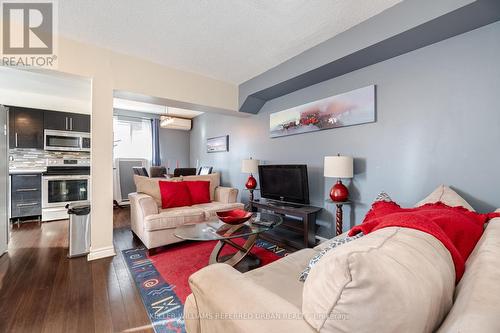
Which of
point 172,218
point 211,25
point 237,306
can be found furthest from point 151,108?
point 237,306

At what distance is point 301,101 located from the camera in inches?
129

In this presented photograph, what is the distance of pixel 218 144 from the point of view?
5.25m

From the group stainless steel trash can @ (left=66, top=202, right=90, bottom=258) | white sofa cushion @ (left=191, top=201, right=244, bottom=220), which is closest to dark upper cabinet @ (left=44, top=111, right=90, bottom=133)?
stainless steel trash can @ (left=66, top=202, right=90, bottom=258)

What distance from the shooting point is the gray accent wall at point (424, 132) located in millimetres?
1779

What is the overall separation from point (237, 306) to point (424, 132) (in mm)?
2364

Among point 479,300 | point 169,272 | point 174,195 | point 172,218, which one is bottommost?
point 169,272

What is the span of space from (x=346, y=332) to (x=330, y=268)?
0.14 meters

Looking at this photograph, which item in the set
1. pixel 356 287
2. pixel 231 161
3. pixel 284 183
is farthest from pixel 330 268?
pixel 231 161

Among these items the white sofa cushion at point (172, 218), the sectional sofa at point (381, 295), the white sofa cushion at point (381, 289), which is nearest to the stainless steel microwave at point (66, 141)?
the white sofa cushion at point (172, 218)

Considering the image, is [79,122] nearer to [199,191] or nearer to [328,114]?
[199,191]

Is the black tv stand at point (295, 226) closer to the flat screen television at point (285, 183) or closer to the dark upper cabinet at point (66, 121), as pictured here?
the flat screen television at point (285, 183)

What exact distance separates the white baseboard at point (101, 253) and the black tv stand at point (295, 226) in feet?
6.40

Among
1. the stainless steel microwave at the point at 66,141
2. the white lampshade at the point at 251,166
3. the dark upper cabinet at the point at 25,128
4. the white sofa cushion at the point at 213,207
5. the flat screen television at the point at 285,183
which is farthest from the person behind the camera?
the stainless steel microwave at the point at 66,141

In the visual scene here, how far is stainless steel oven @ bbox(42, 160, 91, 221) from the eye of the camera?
4.07 m
